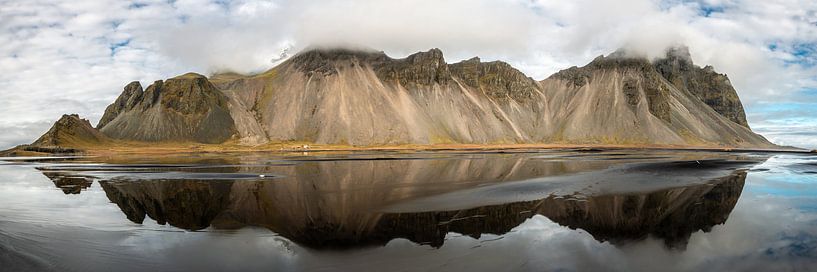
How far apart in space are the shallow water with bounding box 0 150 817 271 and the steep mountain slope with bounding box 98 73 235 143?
13255 cm

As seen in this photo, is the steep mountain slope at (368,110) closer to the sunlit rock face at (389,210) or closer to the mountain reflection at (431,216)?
the sunlit rock face at (389,210)

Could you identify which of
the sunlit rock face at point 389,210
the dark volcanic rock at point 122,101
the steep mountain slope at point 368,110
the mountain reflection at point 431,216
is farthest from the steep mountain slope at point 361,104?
the mountain reflection at point 431,216

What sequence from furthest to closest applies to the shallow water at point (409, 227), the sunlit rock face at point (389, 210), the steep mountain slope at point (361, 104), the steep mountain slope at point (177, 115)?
1. the steep mountain slope at point (361, 104)
2. the steep mountain slope at point (177, 115)
3. the sunlit rock face at point (389, 210)
4. the shallow water at point (409, 227)

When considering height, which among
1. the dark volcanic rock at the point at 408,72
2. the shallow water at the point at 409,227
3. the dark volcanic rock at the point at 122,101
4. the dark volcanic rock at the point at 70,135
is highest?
the dark volcanic rock at the point at 408,72

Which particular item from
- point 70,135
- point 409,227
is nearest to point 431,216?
point 409,227

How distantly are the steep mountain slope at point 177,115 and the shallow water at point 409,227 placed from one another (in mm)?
132553

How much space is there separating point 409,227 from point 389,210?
14.1ft

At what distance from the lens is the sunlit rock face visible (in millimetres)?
18688

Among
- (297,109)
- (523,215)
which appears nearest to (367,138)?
(297,109)

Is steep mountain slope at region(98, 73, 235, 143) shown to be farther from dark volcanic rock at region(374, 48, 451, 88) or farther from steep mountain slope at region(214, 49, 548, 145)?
→ dark volcanic rock at region(374, 48, 451, 88)

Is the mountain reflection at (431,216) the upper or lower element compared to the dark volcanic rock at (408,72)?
lower

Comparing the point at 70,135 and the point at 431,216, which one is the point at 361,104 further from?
the point at 431,216

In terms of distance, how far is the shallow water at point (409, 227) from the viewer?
1434cm

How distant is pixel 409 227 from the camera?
1966cm
